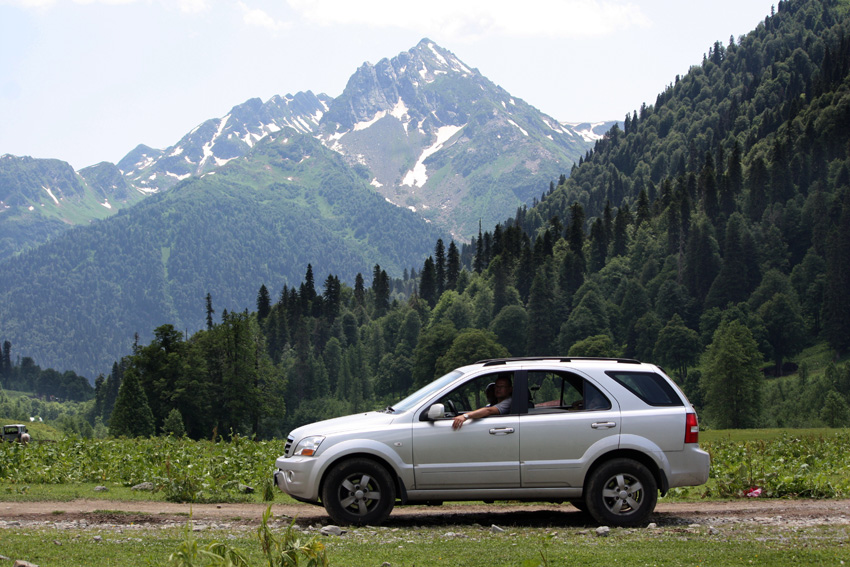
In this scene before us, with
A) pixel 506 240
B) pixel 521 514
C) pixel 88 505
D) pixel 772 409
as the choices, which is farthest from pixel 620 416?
pixel 506 240

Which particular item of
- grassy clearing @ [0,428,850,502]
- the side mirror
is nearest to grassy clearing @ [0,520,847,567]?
the side mirror

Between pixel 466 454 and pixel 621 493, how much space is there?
2.81 metres

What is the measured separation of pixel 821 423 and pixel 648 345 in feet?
162

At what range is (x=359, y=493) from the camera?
14.2 metres

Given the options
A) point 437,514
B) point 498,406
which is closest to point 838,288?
point 437,514

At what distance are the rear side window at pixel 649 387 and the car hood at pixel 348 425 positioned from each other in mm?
4155

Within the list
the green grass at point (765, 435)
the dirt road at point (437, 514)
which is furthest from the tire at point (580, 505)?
the green grass at point (765, 435)

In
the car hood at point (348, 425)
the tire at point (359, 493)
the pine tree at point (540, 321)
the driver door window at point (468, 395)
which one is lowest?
the tire at point (359, 493)

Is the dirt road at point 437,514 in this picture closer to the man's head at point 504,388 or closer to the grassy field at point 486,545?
the grassy field at point 486,545

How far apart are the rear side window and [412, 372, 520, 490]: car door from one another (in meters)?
2.16

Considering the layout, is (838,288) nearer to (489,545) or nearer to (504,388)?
(504,388)

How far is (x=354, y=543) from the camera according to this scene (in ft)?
40.0

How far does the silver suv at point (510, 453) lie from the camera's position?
1423 cm

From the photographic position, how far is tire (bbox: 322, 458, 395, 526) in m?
14.2
